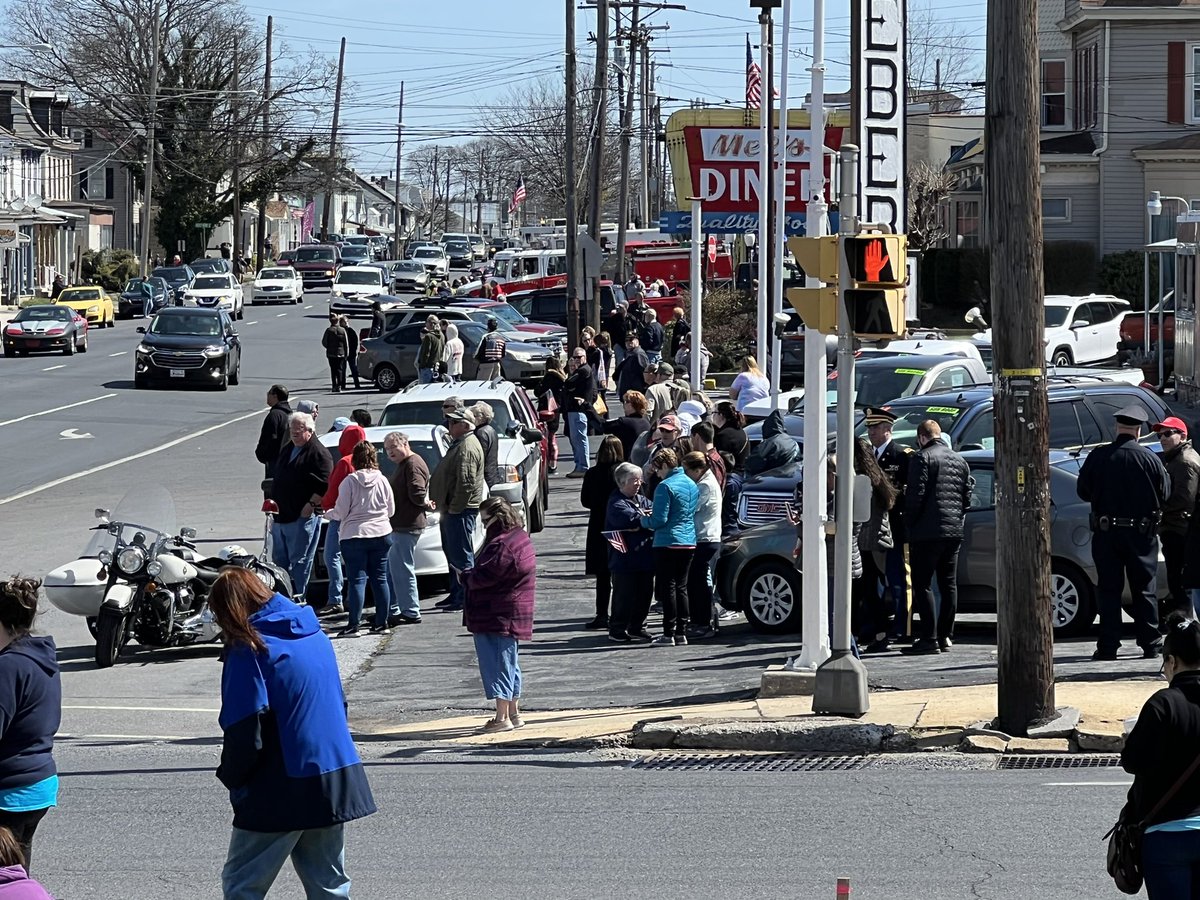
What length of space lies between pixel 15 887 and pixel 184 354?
35.5 meters

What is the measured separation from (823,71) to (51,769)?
8313 millimetres

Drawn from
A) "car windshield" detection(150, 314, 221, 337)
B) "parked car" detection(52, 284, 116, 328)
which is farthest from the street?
"parked car" detection(52, 284, 116, 328)

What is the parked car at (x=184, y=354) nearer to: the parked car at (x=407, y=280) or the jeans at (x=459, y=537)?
the jeans at (x=459, y=537)

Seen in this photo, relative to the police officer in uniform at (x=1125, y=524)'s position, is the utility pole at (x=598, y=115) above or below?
above

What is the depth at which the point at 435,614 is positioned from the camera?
1688cm

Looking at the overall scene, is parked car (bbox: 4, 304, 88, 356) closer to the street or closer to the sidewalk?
the street

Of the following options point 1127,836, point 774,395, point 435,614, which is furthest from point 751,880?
→ point 774,395

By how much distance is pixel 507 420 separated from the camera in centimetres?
2019

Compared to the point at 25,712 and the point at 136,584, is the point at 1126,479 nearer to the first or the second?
the point at 136,584

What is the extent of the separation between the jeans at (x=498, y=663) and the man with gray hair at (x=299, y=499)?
15.0ft

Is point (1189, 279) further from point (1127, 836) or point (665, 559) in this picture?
point (1127, 836)

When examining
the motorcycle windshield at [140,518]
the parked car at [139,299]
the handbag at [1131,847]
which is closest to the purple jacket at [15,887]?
the handbag at [1131,847]

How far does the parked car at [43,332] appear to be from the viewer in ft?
157

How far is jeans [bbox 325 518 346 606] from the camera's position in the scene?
16656mm
